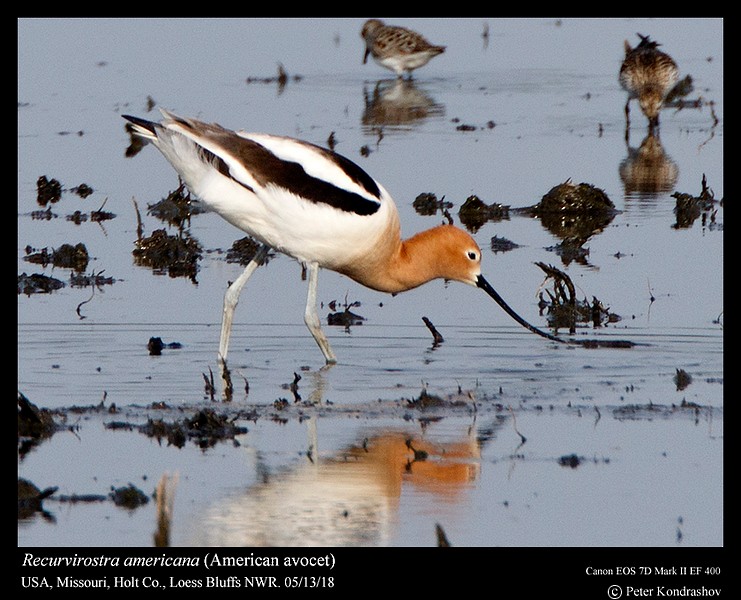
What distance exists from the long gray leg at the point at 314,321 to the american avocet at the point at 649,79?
9.51 m

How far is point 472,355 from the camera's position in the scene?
9.38m

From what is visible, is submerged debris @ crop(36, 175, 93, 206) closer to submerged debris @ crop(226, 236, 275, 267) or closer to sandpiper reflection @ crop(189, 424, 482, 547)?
submerged debris @ crop(226, 236, 275, 267)

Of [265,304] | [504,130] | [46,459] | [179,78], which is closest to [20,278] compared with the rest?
[265,304]

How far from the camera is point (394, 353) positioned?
943 cm

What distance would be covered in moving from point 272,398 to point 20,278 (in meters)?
3.55

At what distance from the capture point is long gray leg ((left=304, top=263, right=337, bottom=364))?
9.27 metres

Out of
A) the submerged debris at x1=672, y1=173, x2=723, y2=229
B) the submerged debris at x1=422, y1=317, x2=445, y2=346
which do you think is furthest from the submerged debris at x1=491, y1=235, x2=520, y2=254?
the submerged debris at x1=422, y1=317, x2=445, y2=346

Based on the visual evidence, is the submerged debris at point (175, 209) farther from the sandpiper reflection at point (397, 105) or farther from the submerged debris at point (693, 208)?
the sandpiper reflection at point (397, 105)

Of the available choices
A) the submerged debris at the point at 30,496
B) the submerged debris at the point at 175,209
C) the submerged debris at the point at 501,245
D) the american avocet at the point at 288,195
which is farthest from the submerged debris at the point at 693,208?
the submerged debris at the point at 30,496

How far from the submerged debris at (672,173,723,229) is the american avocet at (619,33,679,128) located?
459cm

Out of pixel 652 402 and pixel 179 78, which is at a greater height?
pixel 179 78

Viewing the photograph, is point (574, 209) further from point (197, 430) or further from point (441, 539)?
point (441, 539)

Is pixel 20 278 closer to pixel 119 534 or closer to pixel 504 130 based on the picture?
pixel 119 534

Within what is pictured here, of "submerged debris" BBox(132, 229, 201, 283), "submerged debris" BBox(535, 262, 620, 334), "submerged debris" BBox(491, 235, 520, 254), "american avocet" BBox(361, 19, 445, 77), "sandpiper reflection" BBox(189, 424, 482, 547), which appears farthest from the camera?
"american avocet" BBox(361, 19, 445, 77)
